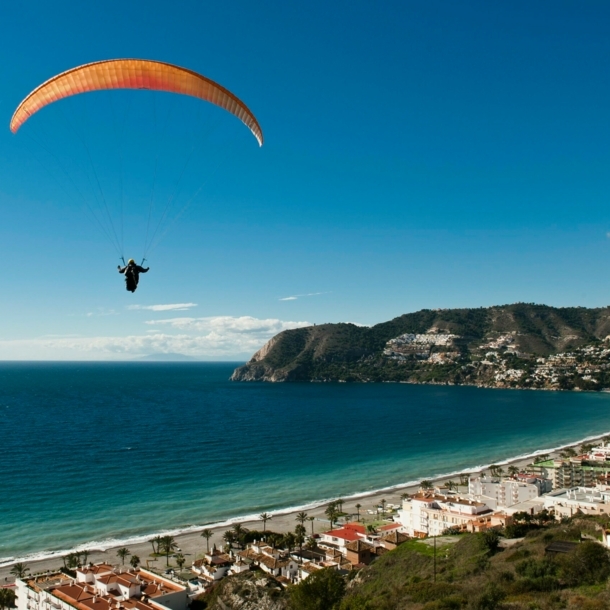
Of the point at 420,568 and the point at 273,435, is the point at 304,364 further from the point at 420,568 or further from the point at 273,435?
the point at 420,568

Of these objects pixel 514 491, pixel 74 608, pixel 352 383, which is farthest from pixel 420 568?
pixel 352 383

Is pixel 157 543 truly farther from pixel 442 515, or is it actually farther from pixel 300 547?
pixel 442 515

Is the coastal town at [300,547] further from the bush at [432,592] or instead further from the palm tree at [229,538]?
the bush at [432,592]

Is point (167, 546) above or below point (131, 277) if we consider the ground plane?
below

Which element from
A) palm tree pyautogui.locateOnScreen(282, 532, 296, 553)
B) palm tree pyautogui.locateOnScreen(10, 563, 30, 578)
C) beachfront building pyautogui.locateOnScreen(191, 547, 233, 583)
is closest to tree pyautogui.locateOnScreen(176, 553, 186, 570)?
beachfront building pyautogui.locateOnScreen(191, 547, 233, 583)

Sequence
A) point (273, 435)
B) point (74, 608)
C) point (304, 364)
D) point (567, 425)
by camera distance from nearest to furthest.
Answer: point (74, 608), point (273, 435), point (567, 425), point (304, 364)

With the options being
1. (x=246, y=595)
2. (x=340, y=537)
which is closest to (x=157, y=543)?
(x=340, y=537)
